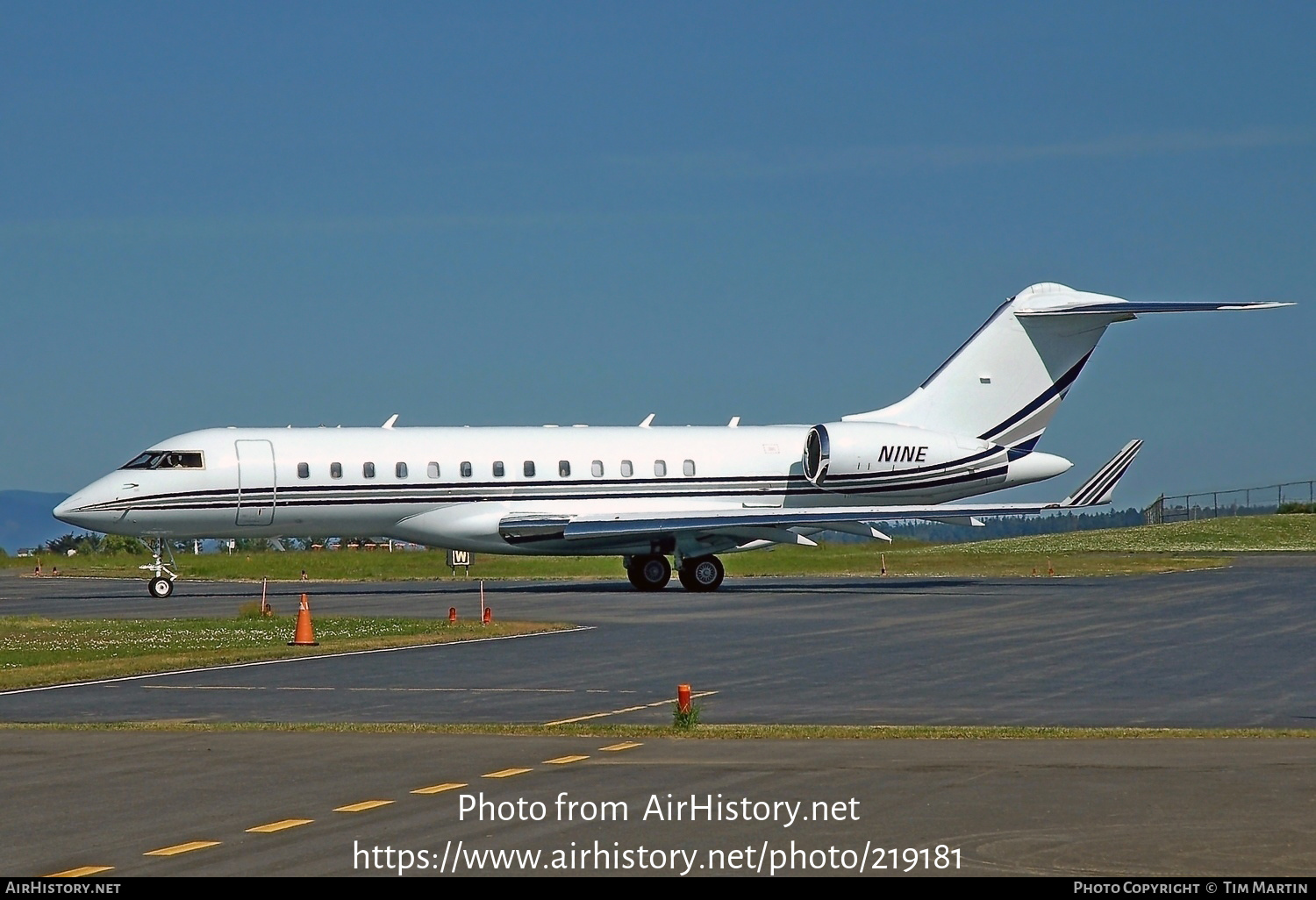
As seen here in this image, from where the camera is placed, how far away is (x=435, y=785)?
12.3 metres

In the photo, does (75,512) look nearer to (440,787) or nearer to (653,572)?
(653,572)

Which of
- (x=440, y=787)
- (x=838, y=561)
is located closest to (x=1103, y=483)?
(x=838, y=561)

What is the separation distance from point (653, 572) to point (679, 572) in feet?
2.51

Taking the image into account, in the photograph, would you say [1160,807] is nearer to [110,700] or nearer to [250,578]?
[110,700]

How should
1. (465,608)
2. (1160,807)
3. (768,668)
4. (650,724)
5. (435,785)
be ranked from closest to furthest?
(1160,807) < (435,785) < (650,724) < (768,668) < (465,608)

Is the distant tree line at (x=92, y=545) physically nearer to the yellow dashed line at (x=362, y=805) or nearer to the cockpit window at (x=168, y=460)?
the cockpit window at (x=168, y=460)

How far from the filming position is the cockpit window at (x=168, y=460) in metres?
39.6

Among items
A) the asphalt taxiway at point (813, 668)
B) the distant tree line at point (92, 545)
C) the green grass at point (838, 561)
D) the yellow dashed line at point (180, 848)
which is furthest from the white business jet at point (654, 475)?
the distant tree line at point (92, 545)

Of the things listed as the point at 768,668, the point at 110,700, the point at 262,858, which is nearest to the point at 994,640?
the point at 768,668

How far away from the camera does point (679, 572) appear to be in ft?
140

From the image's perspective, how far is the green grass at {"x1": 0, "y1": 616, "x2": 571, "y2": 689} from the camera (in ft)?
74.5

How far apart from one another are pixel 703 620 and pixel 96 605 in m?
15.4

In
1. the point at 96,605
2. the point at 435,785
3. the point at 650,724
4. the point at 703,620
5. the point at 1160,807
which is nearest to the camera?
the point at 1160,807

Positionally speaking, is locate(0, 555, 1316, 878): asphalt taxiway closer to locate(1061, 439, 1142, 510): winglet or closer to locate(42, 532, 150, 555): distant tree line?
locate(1061, 439, 1142, 510): winglet
